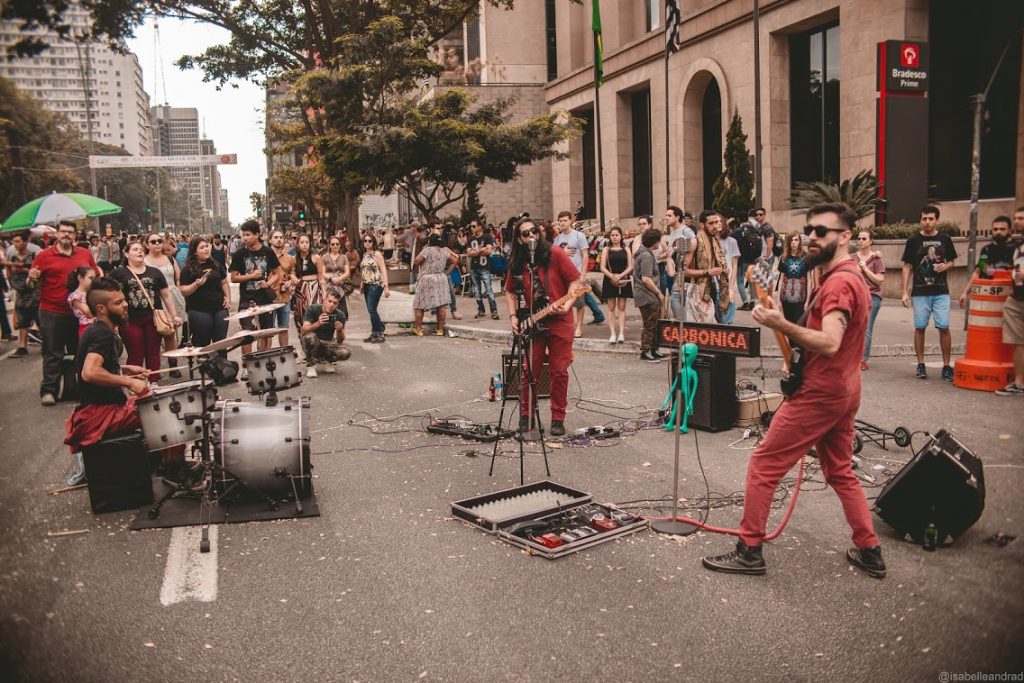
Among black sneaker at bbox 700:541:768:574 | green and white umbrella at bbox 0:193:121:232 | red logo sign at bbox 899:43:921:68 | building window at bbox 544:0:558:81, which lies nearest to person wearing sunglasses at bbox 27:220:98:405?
green and white umbrella at bbox 0:193:121:232

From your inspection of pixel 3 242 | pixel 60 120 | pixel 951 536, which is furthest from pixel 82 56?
pixel 3 242

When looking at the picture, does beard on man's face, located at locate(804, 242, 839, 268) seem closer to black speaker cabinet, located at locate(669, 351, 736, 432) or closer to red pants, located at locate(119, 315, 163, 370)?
black speaker cabinet, located at locate(669, 351, 736, 432)

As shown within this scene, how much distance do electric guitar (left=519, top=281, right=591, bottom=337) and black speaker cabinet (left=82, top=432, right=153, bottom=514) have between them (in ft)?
10.6

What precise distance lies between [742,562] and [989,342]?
22.0 feet

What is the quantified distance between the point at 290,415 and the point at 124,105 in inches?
171

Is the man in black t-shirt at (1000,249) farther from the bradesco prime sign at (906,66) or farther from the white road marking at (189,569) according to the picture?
the bradesco prime sign at (906,66)

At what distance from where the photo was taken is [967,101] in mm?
22250

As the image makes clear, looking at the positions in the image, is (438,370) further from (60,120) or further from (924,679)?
(60,120)

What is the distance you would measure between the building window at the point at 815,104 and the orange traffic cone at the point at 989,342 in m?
18.2

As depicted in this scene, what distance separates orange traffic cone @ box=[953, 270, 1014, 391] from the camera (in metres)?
9.96

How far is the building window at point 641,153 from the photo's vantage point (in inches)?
1551

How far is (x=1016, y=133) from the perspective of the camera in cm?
2072

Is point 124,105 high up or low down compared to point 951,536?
up

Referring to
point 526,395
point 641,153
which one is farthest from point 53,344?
point 641,153
